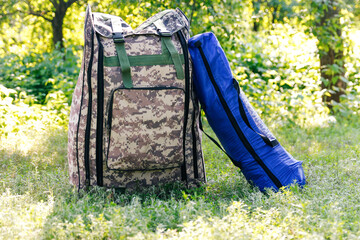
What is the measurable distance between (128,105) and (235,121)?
0.78 metres

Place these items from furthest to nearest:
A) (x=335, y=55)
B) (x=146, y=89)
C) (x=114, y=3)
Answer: (x=335, y=55)
(x=114, y=3)
(x=146, y=89)

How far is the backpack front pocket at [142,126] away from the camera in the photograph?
2.75 meters

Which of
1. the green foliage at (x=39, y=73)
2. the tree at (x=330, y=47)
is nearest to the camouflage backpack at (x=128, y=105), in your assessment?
the green foliage at (x=39, y=73)

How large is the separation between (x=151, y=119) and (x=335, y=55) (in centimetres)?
446

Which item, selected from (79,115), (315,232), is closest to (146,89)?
(79,115)

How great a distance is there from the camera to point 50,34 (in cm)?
988

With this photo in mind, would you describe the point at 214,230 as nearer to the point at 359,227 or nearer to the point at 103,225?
the point at 103,225

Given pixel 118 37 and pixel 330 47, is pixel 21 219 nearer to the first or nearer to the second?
pixel 118 37

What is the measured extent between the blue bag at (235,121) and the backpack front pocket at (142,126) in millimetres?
270

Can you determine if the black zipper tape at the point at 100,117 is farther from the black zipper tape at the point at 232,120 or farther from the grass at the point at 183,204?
the black zipper tape at the point at 232,120

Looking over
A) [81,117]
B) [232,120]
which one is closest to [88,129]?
[81,117]

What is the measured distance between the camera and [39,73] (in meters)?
6.96

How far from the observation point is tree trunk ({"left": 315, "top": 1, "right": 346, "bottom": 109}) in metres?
5.94

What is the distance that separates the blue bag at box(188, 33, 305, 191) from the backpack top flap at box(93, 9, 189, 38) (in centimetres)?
17
